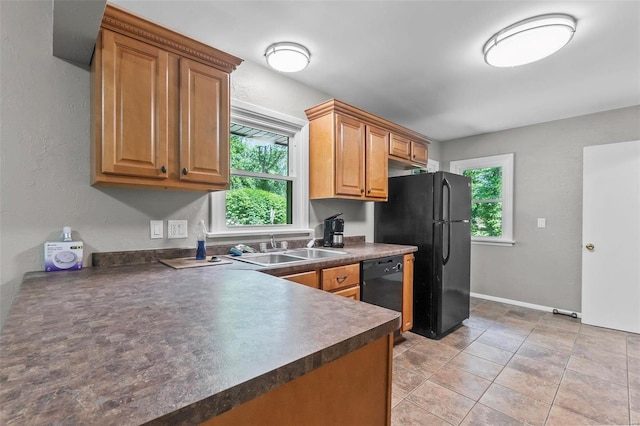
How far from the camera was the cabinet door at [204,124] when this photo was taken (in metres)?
1.68

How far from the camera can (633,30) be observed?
1.96 m

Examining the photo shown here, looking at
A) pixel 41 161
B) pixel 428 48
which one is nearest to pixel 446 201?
pixel 428 48

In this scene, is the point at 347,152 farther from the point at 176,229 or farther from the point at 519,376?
the point at 519,376

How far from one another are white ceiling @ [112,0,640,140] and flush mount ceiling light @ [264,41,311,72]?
0.06 meters

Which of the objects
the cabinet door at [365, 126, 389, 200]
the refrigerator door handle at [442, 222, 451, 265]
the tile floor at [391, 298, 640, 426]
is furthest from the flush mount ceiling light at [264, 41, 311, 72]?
the tile floor at [391, 298, 640, 426]

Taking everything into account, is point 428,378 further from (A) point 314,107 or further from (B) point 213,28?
(B) point 213,28

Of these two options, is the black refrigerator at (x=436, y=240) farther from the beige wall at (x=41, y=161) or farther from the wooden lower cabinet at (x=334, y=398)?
the beige wall at (x=41, y=161)

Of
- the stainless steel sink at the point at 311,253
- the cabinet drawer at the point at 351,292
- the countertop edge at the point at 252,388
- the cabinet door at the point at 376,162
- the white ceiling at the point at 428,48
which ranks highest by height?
the white ceiling at the point at 428,48

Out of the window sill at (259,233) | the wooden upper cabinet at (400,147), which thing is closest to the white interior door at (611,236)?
the wooden upper cabinet at (400,147)

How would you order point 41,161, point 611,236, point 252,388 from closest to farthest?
point 252,388 < point 41,161 < point 611,236

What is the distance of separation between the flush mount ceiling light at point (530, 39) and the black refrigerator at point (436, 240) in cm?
111

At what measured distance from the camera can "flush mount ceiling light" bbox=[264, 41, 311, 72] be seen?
2.13m

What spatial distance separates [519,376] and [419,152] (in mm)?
2452

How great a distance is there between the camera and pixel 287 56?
217cm
